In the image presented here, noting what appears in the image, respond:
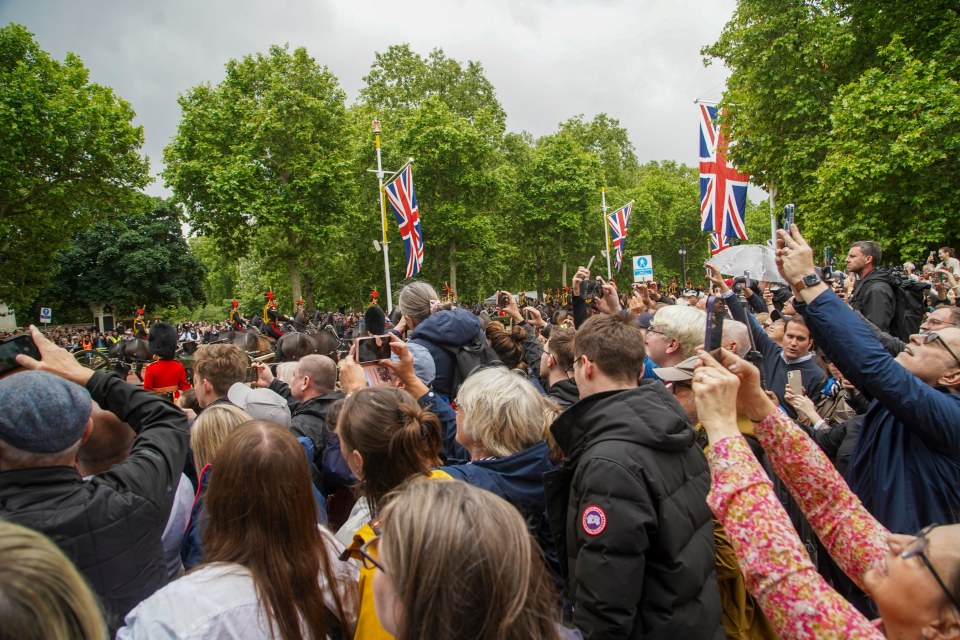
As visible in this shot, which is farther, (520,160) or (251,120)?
(520,160)

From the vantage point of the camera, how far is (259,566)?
71.0 inches

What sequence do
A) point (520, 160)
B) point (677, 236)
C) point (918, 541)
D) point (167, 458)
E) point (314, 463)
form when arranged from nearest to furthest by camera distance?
point (918, 541)
point (167, 458)
point (314, 463)
point (520, 160)
point (677, 236)

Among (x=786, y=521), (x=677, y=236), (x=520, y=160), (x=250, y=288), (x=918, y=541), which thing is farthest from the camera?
(x=250, y=288)

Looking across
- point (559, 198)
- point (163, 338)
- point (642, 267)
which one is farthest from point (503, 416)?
point (559, 198)

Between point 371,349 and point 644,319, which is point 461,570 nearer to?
point 371,349

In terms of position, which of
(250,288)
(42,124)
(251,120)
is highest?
(251,120)

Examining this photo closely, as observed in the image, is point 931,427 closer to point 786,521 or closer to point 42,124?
point 786,521

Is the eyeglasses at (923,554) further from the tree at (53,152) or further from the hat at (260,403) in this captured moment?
the tree at (53,152)

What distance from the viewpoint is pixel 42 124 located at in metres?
20.3

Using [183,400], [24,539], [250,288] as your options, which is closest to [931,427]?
[24,539]

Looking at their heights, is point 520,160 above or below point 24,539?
above

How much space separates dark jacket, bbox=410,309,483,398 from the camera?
448cm

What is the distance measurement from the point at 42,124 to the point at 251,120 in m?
11.7

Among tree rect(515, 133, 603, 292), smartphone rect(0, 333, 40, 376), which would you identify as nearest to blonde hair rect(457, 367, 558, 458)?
smartphone rect(0, 333, 40, 376)
